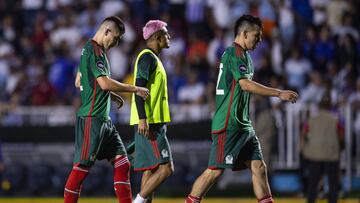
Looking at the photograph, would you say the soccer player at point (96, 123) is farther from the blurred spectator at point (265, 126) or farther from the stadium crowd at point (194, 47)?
the stadium crowd at point (194, 47)

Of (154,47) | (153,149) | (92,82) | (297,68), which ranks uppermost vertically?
(297,68)

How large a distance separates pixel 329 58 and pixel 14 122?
7215mm

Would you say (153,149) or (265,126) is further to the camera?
(265,126)

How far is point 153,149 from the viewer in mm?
14453

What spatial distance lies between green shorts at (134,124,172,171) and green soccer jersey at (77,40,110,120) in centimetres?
61

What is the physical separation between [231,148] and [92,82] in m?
1.95

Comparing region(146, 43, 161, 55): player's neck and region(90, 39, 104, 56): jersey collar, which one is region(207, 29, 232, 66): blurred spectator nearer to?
region(146, 43, 161, 55): player's neck

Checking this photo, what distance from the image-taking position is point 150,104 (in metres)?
14.6

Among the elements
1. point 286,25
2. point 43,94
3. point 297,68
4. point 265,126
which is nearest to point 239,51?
point 265,126

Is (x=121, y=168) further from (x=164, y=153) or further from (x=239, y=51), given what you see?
(x=239, y=51)

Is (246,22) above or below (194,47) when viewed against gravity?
below

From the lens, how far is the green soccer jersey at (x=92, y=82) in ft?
47.0

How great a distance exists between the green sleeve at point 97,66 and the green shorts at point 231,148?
5.39 feet

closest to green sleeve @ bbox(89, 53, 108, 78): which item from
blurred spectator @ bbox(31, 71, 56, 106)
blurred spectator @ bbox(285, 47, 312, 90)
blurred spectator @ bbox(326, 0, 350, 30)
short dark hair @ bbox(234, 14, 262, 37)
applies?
short dark hair @ bbox(234, 14, 262, 37)
